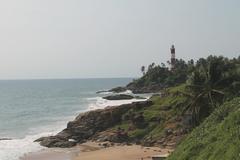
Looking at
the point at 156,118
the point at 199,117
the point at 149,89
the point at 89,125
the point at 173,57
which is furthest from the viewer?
the point at 173,57

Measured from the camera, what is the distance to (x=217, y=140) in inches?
933

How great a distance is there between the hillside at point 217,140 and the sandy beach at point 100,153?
16.7m

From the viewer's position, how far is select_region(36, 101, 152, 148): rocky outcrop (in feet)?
191

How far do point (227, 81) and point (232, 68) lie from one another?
410cm

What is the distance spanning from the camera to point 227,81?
44.7 m

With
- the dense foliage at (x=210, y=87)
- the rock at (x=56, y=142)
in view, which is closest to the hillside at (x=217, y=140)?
the dense foliage at (x=210, y=87)

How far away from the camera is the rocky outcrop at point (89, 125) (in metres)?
58.3

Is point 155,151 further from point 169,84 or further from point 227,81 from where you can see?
point 169,84

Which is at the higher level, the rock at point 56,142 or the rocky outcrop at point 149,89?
the rocky outcrop at point 149,89

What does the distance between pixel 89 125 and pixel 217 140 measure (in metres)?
38.4

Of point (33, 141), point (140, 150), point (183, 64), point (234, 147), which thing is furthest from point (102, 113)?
point (183, 64)

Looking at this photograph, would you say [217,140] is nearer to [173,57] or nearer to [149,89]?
[149,89]

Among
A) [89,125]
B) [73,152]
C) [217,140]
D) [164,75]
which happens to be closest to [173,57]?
[164,75]

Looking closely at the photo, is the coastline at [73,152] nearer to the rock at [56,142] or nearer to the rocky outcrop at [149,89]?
the rock at [56,142]
